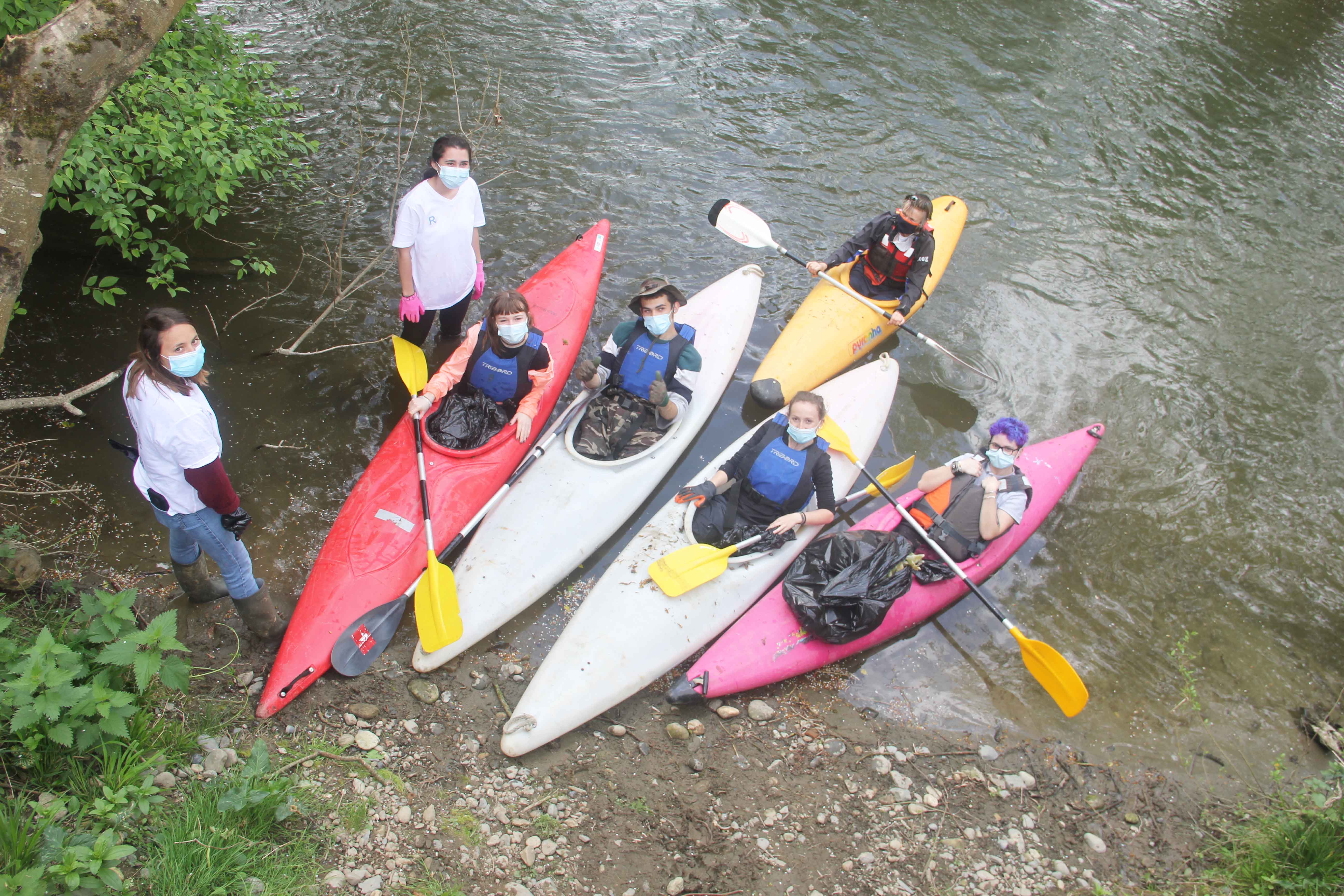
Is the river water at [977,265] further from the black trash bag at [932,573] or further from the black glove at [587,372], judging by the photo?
the black glove at [587,372]

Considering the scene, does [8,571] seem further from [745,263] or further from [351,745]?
[745,263]

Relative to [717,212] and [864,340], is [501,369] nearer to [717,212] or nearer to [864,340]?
[717,212]

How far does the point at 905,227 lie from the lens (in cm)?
561

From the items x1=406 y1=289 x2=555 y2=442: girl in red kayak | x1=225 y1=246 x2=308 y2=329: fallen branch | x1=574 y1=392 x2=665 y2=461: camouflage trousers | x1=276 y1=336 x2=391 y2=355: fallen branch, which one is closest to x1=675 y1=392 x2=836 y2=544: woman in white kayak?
x1=574 y1=392 x2=665 y2=461: camouflage trousers

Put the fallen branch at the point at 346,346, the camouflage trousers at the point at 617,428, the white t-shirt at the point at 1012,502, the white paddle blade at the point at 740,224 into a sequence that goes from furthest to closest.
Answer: the white paddle blade at the point at 740,224 → the fallen branch at the point at 346,346 → the camouflage trousers at the point at 617,428 → the white t-shirt at the point at 1012,502

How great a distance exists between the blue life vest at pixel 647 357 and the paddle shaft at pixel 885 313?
181 cm

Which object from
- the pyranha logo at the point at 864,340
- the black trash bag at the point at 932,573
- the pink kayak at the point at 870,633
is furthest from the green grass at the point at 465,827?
the pyranha logo at the point at 864,340

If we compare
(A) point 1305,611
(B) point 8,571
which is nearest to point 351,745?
(B) point 8,571

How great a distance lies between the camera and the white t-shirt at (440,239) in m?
4.13

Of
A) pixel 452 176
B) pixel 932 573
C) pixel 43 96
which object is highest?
pixel 43 96

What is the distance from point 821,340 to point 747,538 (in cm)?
212

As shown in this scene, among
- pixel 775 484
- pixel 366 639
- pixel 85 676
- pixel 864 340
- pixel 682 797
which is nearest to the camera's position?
pixel 85 676

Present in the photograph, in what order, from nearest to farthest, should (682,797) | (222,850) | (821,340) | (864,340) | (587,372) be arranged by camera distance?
(222,850) → (682,797) → (587,372) → (821,340) → (864,340)

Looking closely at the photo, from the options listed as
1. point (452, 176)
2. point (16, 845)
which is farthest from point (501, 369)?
point (16, 845)
